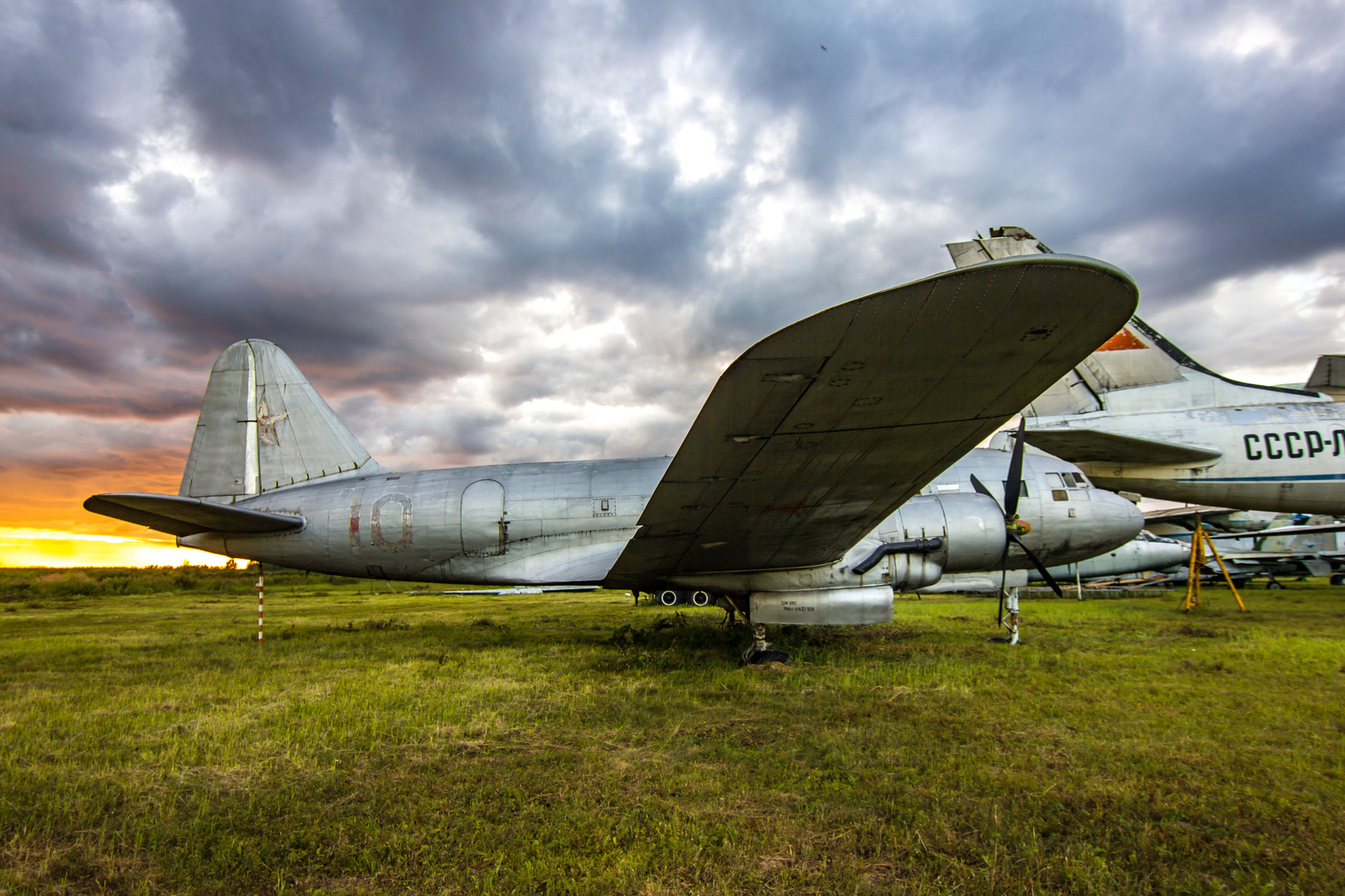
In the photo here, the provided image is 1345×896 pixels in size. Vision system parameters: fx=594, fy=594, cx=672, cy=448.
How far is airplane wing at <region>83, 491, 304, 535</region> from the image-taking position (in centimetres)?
817

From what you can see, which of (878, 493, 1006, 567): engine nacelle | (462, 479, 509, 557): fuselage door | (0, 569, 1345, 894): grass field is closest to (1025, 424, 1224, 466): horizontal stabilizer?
(878, 493, 1006, 567): engine nacelle

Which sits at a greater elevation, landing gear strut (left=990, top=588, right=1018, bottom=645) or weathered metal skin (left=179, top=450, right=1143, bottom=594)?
weathered metal skin (left=179, top=450, right=1143, bottom=594)

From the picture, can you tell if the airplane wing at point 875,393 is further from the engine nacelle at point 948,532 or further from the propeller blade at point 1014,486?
the propeller blade at point 1014,486

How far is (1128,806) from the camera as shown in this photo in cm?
334

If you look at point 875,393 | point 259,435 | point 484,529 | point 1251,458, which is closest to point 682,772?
point 875,393

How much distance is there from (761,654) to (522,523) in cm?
417

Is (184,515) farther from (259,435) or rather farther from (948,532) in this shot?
(948,532)

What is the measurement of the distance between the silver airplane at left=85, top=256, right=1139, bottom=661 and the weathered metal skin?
0.11 ft

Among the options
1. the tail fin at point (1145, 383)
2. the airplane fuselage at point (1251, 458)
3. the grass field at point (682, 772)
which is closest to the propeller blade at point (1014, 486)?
the grass field at point (682, 772)

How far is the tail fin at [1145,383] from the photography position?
1427cm

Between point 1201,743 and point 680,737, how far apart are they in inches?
150

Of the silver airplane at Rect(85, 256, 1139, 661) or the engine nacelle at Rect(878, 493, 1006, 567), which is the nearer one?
the silver airplane at Rect(85, 256, 1139, 661)

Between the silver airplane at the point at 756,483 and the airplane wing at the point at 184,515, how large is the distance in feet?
0.14

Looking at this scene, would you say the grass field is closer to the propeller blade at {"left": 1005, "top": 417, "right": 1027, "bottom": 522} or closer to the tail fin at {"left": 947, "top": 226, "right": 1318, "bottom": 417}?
the propeller blade at {"left": 1005, "top": 417, "right": 1027, "bottom": 522}
